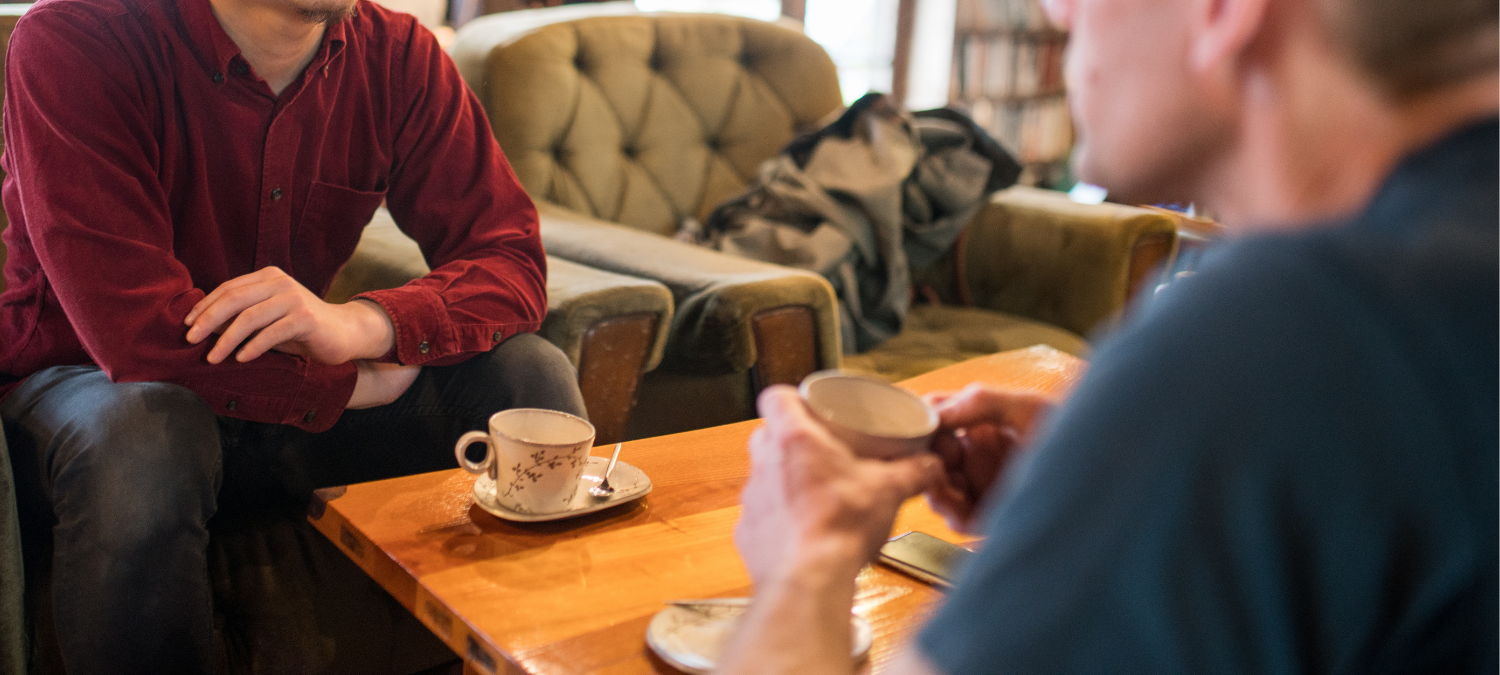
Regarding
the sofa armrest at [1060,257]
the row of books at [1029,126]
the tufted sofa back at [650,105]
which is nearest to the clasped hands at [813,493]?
the tufted sofa back at [650,105]

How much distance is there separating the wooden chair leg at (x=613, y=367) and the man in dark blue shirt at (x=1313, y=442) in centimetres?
112

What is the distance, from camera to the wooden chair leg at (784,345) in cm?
163

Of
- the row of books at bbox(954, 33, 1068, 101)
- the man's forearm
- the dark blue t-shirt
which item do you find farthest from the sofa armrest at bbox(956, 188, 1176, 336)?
the row of books at bbox(954, 33, 1068, 101)

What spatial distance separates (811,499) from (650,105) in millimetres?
1795

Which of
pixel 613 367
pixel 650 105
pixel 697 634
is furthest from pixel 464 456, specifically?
pixel 650 105

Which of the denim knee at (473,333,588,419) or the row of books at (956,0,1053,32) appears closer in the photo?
the denim knee at (473,333,588,419)

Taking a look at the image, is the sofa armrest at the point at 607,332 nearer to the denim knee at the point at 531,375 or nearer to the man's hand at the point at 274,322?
the denim knee at the point at 531,375

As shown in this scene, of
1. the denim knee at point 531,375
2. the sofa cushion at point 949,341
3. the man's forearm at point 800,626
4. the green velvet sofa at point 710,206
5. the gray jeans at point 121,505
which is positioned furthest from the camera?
the sofa cushion at point 949,341

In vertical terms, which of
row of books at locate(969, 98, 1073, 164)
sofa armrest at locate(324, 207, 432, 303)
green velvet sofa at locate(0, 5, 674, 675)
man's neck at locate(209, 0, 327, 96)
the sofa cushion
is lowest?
row of books at locate(969, 98, 1073, 164)

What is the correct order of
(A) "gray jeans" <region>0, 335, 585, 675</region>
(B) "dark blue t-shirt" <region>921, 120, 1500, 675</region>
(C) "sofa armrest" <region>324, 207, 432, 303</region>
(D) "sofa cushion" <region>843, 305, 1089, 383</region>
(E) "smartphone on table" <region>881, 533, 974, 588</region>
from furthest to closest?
(D) "sofa cushion" <region>843, 305, 1089, 383</region> → (C) "sofa armrest" <region>324, 207, 432, 303</region> → (A) "gray jeans" <region>0, 335, 585, 675</region> → (E) "smartphone on table" <region>881, 533, 974, 588</region> → (B) "dark blue t-shirt" <region>921, 120, 1500, 675</region>

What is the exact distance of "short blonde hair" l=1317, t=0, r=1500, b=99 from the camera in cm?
37

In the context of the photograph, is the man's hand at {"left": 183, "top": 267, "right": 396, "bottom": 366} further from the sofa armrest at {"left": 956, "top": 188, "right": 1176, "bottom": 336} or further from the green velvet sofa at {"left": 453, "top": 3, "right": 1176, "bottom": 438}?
the sofa armrest at {"left": 956, "top": 188, "right": 1176, "bottom": 336}

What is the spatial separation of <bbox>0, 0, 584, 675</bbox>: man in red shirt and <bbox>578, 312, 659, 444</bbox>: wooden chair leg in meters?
0.14

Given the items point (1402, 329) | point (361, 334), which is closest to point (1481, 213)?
point (1402, 329)
